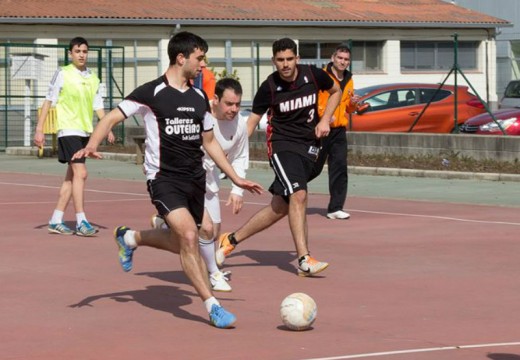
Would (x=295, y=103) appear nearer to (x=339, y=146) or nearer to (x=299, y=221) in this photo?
(x=299, y=221)

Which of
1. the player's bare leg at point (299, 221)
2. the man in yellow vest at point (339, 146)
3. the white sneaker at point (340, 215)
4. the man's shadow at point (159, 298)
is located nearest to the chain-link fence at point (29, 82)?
the man in yellow vest at point (339, 146)

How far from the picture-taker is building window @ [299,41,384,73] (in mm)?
52312

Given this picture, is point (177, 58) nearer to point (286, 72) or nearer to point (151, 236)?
point (151, 236)

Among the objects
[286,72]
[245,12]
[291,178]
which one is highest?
[245,12]

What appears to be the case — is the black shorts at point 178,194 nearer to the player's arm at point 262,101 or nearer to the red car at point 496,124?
the player's arm at point 262,101

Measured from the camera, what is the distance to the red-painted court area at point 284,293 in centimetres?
863

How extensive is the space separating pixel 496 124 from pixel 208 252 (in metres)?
16.0

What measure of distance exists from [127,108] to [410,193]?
422 inches

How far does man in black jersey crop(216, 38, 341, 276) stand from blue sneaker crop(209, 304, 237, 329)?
111 inches

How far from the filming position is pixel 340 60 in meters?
15.9

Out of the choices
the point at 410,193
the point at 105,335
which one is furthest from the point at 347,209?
the point at 105,335

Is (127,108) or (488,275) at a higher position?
(127,108)

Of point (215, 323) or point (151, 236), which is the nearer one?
point (215, 323)

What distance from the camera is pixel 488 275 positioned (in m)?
11.8
